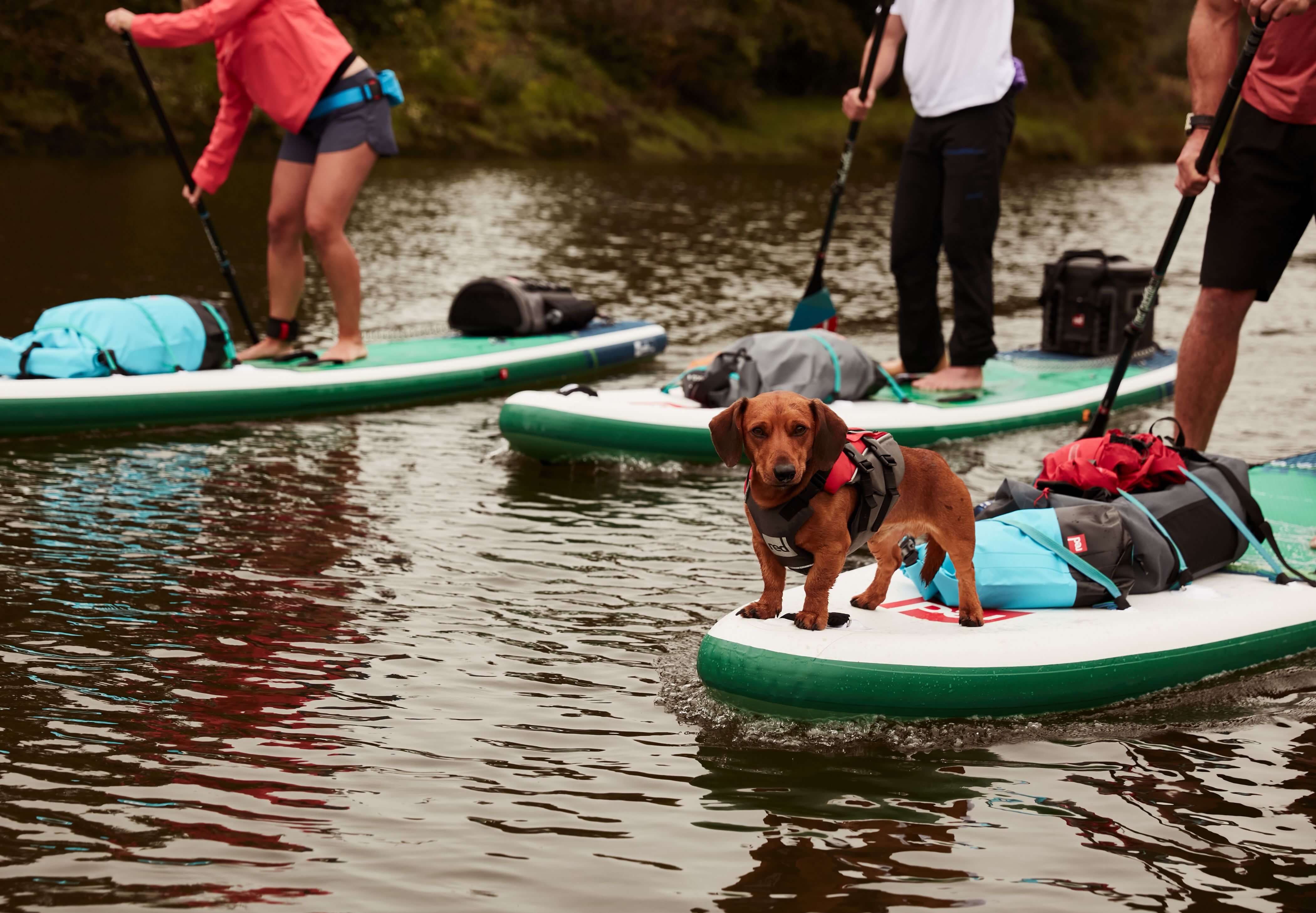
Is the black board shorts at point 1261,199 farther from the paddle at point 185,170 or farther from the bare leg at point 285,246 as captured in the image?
the paddle at point 185,170

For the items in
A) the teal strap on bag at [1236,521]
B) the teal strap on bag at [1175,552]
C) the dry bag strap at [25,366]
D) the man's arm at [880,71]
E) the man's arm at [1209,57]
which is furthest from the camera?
the man's arm at [880,71]

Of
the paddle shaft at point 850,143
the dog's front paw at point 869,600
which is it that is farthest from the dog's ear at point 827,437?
the paddle shaft at point 850,143

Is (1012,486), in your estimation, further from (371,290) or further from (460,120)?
(460,120)

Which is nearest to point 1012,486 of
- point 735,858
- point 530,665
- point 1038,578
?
point 1038,578

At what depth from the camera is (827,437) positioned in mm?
3900

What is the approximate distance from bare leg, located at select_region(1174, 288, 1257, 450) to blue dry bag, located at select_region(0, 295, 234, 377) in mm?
5076

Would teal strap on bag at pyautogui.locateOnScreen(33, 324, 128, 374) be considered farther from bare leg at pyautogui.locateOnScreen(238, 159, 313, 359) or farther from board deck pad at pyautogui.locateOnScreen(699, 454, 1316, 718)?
board deck pad at pyautogui.locateOnScreen(699, 454, 1316, 718)

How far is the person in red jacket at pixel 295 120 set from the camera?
7988 millimetres

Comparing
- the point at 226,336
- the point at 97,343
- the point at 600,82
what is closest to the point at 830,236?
the point at 226,336

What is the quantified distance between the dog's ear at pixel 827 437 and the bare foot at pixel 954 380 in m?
4.10

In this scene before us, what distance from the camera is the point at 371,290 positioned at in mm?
13055

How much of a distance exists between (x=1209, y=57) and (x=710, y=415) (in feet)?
8.93

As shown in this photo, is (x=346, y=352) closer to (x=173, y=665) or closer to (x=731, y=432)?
(x=173, y=665)

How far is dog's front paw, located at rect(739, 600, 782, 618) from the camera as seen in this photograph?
13.8 ft
